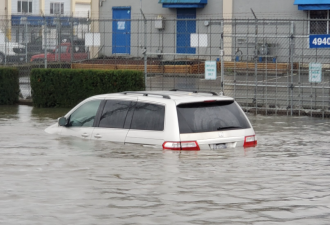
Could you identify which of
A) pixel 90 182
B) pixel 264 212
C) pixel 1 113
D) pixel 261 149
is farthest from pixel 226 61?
pixel 264 212

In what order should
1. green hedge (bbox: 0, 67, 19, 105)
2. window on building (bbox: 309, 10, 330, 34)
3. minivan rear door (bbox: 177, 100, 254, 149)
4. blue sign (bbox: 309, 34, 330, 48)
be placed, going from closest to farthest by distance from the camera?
minivan rear door (bbox: 177, 100, 254, 149), blue sign (bbox: 309, 34, 330, 48), green hedge (bbox: 0, 67, 19, 105), window on building (bbox: 309, 10, 330, 34)

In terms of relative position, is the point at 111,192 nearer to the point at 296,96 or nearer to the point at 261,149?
the point at 261,149

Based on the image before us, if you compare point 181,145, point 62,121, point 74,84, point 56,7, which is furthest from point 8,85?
point 56,7

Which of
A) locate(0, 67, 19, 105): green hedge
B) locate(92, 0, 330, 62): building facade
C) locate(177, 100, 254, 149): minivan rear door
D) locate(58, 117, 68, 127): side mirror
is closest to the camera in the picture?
locate(177, 100, 254, 149): minivan rear door

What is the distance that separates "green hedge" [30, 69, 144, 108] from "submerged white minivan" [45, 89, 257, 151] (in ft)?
29.6

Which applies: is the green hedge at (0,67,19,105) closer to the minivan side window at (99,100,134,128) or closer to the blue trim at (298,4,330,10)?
the minivan side window at (99,100,134,128)

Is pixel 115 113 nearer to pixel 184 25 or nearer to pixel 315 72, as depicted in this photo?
pixel 315 72

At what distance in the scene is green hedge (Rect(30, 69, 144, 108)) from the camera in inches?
844

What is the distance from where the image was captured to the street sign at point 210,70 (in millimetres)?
20859

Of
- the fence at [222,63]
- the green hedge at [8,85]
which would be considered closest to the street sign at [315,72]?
the fence at [222,63]

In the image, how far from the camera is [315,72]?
64.4 feet

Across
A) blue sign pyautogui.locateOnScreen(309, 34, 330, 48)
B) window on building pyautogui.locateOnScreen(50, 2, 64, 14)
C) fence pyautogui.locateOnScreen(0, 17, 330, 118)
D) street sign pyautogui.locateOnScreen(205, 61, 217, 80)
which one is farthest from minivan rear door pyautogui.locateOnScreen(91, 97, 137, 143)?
window on building pyautogui.locateOnScreen(50, 2, 64, 14)

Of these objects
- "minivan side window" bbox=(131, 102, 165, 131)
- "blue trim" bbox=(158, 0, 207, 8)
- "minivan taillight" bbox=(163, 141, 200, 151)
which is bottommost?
"minivan taillight" bbox=(163, 141, 200, 151)

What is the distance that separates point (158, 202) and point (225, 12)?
3008 cm
